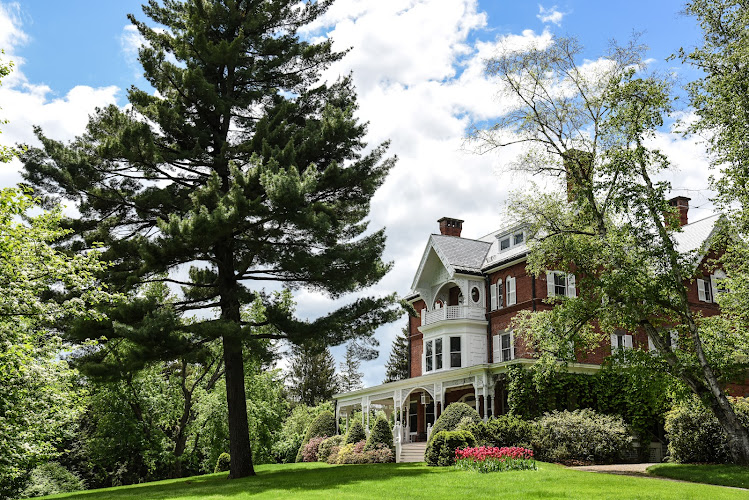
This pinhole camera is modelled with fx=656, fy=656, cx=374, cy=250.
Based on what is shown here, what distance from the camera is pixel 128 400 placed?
31250mm

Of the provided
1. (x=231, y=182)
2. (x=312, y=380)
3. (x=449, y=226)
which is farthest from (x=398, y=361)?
(x=231, y=182)

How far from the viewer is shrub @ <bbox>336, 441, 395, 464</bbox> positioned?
26.4m

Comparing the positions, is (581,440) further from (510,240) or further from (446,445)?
(510,240)

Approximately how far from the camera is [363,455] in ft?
87.4

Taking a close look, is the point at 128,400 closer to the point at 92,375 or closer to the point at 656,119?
the point at 92,375

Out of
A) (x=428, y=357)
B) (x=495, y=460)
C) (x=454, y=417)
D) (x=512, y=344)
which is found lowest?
(x=495, y=460)

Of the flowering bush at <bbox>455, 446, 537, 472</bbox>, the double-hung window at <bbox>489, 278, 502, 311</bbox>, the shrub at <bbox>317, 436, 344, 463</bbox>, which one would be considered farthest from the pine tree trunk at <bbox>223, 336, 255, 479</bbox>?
the double-hung window at <bbox>489, 278, 502, 311</bbox>

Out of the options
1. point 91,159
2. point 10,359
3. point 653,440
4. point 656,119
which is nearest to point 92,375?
point 10,359

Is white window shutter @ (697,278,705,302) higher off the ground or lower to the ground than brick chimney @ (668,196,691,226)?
lower

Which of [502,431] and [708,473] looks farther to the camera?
[502,431]

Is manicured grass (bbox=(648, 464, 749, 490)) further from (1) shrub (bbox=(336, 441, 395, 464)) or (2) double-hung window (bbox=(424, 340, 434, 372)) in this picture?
(2) double-hung window (bbox=(424, 340, 434, 372))

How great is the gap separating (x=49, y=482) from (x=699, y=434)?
24.6 metres

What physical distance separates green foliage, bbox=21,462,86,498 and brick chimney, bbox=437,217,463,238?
22.7 metres

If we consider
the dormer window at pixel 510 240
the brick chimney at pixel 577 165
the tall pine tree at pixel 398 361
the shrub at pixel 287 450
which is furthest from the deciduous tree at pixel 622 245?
the tall pine tree at pixel 398 361
